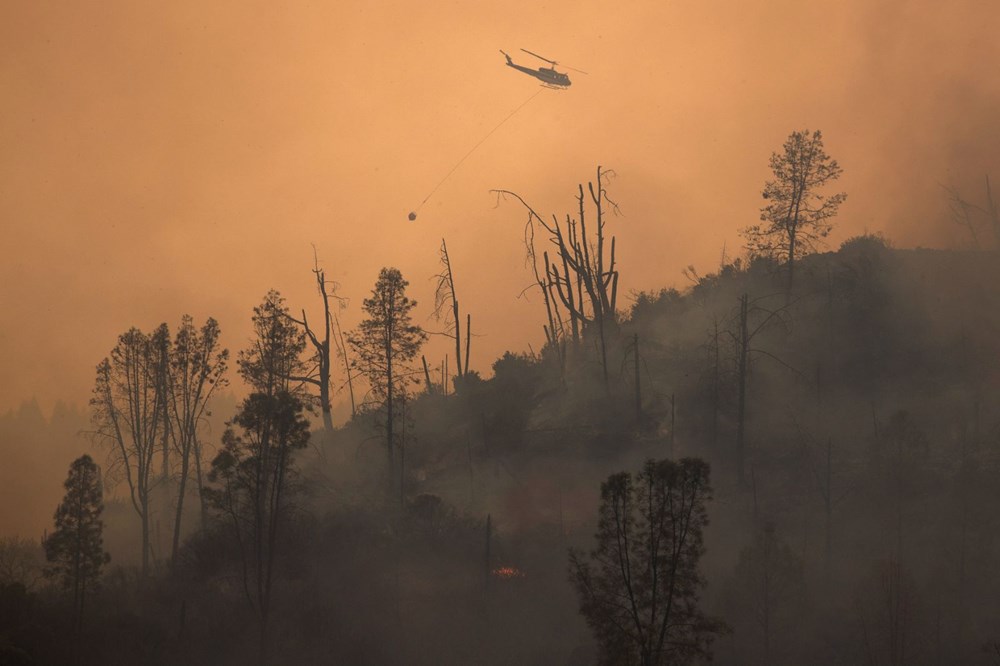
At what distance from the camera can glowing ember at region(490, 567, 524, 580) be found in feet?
168

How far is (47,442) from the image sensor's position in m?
149

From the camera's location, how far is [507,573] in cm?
5125

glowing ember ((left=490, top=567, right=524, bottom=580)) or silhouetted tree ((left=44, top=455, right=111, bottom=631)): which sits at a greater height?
silhouetted tree ((left=44, top=455, right=111, bottom=631))

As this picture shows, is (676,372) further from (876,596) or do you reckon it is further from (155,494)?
(155,494)

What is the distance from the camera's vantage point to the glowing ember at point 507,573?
51094mm

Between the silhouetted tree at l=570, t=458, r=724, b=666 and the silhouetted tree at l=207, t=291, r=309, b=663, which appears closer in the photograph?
the silhouetted tree at l=570, t=458, r=724, b=666

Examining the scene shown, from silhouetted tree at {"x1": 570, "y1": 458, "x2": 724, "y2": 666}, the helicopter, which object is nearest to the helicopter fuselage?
the helicopter

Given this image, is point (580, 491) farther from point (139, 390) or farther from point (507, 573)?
point (139, 390)

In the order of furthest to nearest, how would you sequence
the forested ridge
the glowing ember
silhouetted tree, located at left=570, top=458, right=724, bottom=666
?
the glowing ember → the forested ridge → silhouetted tree, located at left=570, top=458, right=724, bottom=666

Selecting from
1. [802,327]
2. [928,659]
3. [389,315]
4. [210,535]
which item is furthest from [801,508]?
[210,535]

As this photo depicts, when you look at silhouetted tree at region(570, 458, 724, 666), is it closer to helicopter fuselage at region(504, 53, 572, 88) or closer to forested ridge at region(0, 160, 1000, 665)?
forested ridge at region(0, 160, 1000, 665)

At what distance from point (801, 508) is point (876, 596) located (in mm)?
9321

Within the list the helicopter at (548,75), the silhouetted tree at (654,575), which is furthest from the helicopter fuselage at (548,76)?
the silhouetted tree at (654,575)

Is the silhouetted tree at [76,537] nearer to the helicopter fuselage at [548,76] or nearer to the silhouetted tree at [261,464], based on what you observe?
the silhouetted tree at [261,464]
